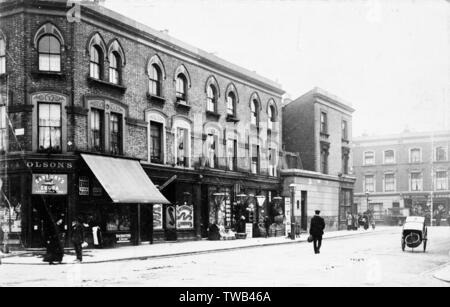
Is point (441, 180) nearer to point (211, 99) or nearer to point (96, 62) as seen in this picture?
point (211, 99)

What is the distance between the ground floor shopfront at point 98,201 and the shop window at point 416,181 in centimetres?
4410

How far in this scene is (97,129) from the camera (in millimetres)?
25750

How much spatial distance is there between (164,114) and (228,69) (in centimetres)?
710

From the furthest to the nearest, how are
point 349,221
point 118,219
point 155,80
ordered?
1. point 349,221
2. point 155,80
3. point 118,219

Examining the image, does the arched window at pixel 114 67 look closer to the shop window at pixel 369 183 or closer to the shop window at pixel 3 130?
the shop window at pixel 3 130

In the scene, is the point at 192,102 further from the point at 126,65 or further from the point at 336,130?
the point at 336,130

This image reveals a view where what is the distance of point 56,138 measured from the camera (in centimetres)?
2411

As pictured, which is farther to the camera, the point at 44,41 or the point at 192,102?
the point at 192,102

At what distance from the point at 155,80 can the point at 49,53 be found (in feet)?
21.8

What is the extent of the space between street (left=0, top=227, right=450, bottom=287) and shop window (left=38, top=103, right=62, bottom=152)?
22.8 ft

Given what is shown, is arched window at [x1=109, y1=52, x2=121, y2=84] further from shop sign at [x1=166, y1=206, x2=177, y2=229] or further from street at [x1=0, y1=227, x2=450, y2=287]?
street at [x1=0, y1=227, x2=450, y2=287]

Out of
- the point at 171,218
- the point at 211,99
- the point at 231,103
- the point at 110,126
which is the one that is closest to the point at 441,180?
the point at 231,103

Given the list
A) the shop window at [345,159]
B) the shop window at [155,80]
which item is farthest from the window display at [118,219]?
the shop window at [345,159]
